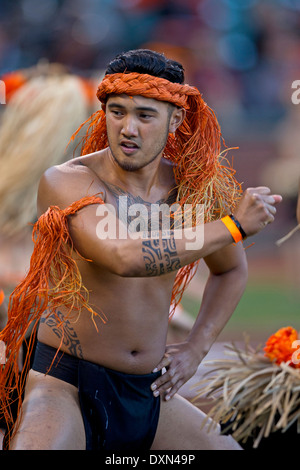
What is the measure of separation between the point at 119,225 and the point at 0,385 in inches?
26.8

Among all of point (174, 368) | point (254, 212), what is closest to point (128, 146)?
point (254, 212)

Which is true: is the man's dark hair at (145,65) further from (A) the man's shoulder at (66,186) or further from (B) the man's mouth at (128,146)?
(A) the man's shoulder at (66,186)

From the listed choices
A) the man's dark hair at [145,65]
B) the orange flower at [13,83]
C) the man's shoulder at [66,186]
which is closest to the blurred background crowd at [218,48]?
the orange flower at [13,83]

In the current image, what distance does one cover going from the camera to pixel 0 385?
2.29 m

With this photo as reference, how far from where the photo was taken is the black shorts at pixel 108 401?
2240 millimetres

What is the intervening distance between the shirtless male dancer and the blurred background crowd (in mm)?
5074

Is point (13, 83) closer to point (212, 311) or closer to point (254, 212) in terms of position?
point (212, 311)

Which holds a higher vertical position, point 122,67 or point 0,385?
point 122,67

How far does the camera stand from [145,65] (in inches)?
92.5

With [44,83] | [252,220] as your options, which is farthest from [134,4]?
[252,220]

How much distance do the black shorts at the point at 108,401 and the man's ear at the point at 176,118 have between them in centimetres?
86

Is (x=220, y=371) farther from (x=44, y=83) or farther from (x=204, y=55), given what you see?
(x=204, y=55)

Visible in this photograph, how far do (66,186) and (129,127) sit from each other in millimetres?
279

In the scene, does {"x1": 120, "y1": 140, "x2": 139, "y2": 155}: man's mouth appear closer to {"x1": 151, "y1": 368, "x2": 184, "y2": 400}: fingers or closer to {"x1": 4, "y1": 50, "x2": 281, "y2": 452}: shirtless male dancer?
{"x1": 4, "y1": 50, "x2": 281, "y2": 452}: shirtless male dancer
